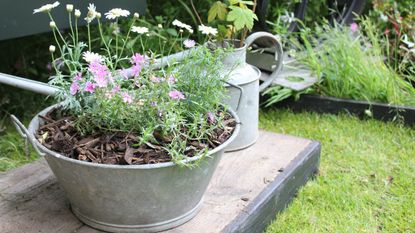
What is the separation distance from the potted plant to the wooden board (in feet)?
0.28

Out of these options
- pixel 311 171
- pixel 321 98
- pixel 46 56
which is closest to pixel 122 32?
pixel 46 56

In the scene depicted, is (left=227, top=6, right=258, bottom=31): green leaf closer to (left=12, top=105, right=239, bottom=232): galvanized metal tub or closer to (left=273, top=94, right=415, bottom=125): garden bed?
(left=12, top=105, right=239, bottom=232): galvanized metal tub

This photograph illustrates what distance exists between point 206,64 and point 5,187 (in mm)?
853

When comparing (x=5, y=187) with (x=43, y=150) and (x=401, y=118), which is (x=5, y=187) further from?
(x=401, y=118)

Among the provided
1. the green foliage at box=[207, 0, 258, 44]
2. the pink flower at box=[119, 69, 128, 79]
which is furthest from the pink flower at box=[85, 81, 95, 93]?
the green foliage at box=[207, 0, 258, 44]

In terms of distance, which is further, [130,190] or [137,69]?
[137,69]

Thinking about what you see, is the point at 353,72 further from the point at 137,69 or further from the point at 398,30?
the point at 137,69

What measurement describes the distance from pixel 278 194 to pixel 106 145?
0.76 meters

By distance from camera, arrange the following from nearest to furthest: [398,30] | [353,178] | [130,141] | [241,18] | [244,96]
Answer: [130,141]
[241,18]
[244,96]
[353,178]
[398,30]

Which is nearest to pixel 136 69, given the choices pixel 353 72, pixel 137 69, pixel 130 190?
pixel 137 69

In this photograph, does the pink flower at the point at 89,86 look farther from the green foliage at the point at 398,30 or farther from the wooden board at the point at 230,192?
the green foliage at the point at 398,30

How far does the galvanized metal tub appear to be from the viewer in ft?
4.70

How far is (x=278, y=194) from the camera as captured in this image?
1990 mm

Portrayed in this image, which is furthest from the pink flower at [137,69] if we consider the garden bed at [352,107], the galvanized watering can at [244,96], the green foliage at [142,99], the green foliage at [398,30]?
the green foliage at [398,30]
